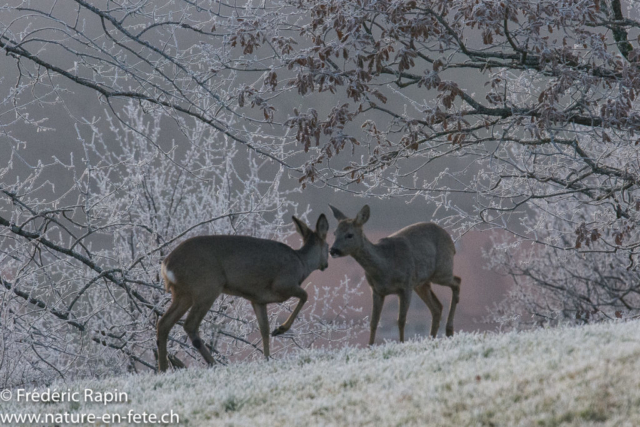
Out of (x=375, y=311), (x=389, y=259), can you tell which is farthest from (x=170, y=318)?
(x=389, y=259)

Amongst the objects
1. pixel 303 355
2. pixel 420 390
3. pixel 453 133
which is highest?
pixel 453 133

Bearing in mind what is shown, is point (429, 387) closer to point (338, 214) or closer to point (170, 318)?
point (170, 318)

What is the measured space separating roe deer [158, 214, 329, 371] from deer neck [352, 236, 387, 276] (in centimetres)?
109

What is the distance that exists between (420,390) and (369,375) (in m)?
0.91

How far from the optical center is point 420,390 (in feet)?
20.2

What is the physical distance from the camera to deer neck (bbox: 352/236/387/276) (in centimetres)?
1087

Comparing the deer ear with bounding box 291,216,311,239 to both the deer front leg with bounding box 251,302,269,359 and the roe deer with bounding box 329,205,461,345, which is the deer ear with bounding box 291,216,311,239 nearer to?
the roe deer with bounding box 329,205,461,345

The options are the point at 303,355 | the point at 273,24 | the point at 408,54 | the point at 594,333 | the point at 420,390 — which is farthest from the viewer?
the point at 273,24

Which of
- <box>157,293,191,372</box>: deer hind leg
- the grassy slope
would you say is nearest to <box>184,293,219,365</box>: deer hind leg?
<box>157,293,191,372</box>: deer hind leg

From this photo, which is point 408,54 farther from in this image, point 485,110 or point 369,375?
point 369,375

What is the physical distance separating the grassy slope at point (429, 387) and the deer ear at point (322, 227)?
2256 millimetres

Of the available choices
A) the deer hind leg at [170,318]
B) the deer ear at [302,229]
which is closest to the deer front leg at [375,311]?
the deer ear at [302,229]

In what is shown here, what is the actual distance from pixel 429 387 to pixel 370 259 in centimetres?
475

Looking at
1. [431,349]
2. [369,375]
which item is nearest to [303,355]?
[431,349]
